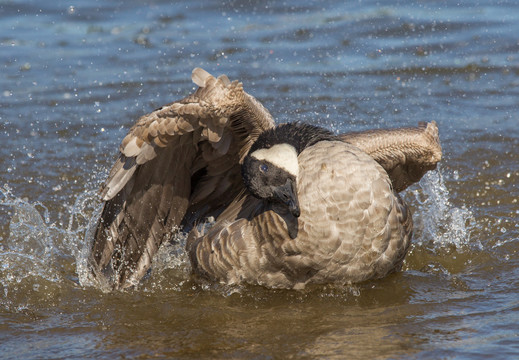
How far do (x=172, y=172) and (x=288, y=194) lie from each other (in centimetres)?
110

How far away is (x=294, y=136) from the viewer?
541 centimetres

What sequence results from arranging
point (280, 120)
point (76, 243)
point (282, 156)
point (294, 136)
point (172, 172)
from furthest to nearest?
point (280, 120) < point (76, 243) < point (172, 172) < point (294, 136) < point (282, 156)

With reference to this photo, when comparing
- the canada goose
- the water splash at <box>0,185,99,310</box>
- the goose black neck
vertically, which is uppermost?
the goose black neck

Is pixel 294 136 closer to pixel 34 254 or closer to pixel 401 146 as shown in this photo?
pixel 401 146

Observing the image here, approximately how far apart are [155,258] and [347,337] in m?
1.90

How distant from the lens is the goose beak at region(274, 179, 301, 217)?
4.82 m

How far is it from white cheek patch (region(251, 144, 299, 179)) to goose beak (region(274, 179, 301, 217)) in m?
0.09

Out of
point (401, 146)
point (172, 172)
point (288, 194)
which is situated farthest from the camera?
point (401, 146)

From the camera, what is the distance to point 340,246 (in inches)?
197

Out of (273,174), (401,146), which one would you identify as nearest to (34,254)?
(273,174)

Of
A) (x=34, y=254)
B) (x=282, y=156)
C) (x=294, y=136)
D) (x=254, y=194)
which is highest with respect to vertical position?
(x=294, y=136)

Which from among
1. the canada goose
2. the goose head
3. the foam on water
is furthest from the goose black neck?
the foam on water

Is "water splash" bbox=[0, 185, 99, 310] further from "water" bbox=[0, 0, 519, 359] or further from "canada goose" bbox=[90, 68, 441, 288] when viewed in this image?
"canada goose" bbox=[90, 68, 441, 288]

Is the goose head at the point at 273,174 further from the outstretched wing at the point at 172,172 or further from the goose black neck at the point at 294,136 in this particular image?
the outstretched wing at the point at 172,172
